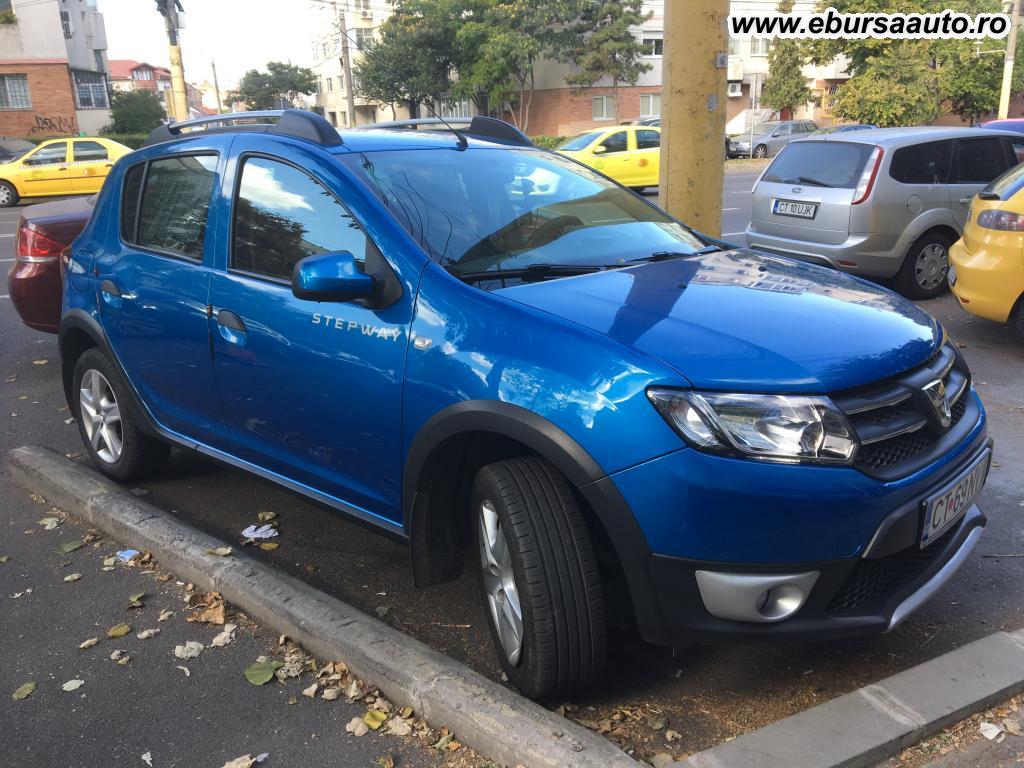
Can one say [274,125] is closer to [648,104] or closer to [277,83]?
[648,104]

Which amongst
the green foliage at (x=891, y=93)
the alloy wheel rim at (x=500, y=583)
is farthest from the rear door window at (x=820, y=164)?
the green foliage at (x=891, y=93)

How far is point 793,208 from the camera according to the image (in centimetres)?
879

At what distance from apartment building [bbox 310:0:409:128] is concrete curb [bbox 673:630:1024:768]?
58749mm

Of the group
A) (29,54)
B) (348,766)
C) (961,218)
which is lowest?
(348,766)

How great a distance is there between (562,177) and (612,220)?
33cm

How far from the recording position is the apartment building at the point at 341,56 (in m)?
64.9

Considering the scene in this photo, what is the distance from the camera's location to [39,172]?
22078mm

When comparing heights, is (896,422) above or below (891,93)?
below

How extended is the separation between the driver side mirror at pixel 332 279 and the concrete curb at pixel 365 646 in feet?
3.62

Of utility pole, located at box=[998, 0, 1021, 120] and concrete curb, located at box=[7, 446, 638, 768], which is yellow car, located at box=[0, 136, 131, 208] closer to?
concrete curb, located at box=[7, 446, 638, 768]

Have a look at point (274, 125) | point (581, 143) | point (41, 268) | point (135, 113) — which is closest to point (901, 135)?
point (274, 125)

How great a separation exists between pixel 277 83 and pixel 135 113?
34.3 m

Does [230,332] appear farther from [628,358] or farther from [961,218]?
[961,218]

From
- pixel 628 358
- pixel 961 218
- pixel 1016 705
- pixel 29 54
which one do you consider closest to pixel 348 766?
pixel 628 358
